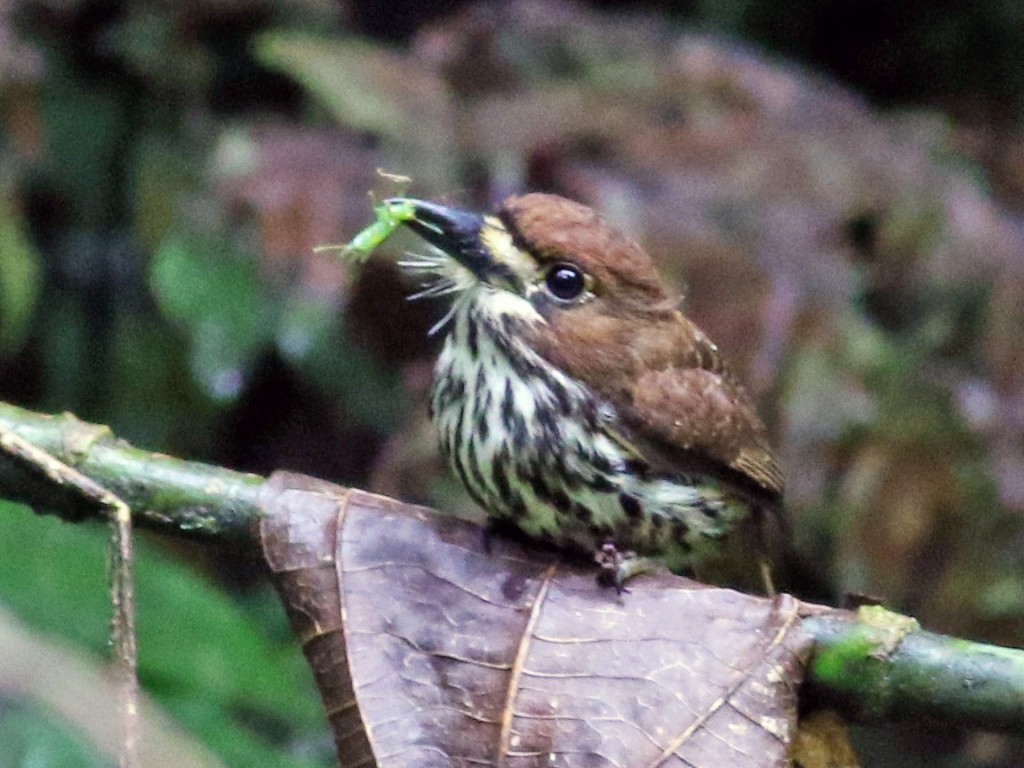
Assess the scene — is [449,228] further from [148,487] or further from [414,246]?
[414,246]

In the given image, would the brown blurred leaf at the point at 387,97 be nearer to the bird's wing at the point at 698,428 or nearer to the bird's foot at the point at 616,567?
the bird's wing at the point at 698,428

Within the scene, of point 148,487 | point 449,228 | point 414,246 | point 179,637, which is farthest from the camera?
point 414,246

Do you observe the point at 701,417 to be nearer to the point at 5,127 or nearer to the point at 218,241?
the point at 218,241

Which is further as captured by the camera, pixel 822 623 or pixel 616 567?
pixel 616 567

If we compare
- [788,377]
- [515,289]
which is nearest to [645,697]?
[515,289]

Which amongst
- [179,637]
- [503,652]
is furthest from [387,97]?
[503,652]

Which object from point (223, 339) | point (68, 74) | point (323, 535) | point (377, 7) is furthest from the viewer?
point (377, 7)

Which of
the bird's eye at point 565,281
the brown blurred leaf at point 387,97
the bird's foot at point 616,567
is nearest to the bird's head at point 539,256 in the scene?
the bird's eye at point 565,281

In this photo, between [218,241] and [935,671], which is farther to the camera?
[218,241]
